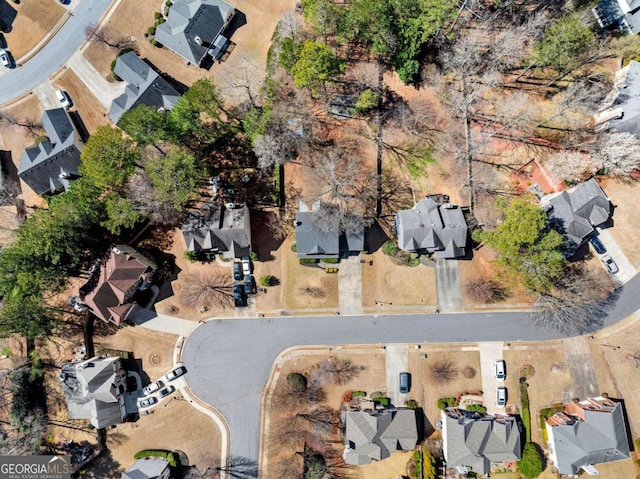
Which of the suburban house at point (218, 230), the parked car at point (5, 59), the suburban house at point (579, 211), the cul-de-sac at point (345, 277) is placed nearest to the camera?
the suburban house at point (579, 211)

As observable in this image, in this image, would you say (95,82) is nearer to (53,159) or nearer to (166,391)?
(53,159)

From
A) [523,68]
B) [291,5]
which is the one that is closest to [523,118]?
[523,68]

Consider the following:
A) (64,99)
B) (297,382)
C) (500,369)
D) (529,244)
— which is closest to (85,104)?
(64,99)

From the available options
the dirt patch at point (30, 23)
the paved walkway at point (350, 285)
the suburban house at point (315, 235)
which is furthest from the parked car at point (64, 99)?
the paved walkway at point (350, 285)

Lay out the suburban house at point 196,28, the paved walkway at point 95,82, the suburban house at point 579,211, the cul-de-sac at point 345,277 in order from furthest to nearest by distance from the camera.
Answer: the paved walkway at point 95,82 → the suburban house at point 196,28 → the cul-de-sac at point 345,277 → the suburban house at point 579,211

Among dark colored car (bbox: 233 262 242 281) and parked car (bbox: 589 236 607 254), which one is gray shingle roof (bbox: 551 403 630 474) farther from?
dark colored car (bbox: 233 262 242 281)

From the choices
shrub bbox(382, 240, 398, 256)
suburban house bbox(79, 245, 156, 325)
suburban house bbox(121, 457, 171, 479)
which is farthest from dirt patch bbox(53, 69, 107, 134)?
suburban house bbox(121, 457, 171, 479)

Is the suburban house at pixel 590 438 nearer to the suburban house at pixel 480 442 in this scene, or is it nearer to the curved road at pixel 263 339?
the suburban house at pixel 480 442
